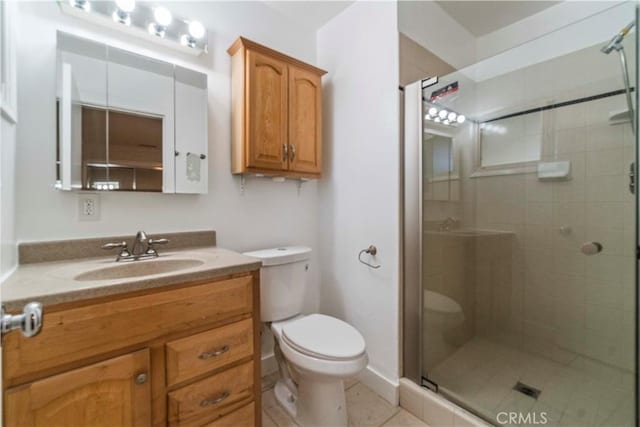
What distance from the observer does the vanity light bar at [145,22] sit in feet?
4.00

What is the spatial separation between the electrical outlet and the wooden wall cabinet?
0.68 meters

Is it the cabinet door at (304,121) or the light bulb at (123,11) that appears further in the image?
the cabinet door at (304,121)

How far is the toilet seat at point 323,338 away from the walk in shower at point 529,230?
431 mm

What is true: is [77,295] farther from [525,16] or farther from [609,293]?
[525,16]

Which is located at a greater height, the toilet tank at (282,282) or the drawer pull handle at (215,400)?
the toilet tank at (282,282)

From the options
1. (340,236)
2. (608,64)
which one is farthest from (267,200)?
(608,64)

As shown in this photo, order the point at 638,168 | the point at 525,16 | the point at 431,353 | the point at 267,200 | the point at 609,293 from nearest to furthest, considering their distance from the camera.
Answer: the point at 638,168 → the point at 609,293 → the point at 431,353 → the point at 267,200 → the point at 525,16

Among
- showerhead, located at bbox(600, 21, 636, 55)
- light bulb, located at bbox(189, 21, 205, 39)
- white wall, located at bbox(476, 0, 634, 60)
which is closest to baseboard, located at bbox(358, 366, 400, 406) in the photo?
showerhead, located at bbox(600, 21, 636, 55)

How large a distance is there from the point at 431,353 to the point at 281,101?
1743 millimetres

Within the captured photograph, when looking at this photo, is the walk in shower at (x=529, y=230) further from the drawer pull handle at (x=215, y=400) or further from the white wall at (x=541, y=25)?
the drawer pull handle at (x=215, y=400)

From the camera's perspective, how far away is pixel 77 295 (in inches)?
30.8

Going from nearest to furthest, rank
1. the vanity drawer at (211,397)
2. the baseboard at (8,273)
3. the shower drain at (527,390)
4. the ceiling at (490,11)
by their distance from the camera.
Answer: the baseboard at (8,273), the vanity drawer at (211,397), the shower drain at (527,390), the ceiling at (490,11)

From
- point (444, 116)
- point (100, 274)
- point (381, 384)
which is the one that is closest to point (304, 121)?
point (444, 116)

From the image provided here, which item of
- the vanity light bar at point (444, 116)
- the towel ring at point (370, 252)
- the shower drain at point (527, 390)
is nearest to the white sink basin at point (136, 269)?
the towel ring at point (370, 252)
